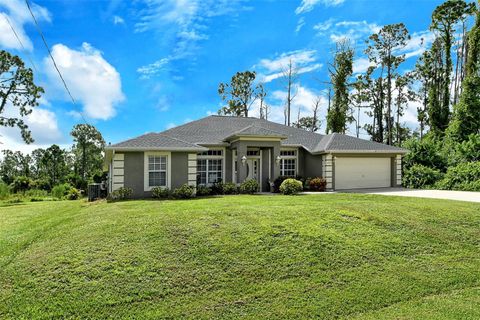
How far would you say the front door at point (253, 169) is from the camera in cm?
1952

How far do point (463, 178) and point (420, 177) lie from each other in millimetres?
2544

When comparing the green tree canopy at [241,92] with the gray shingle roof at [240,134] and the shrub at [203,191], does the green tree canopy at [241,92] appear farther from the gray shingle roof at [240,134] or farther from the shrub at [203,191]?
the shrub at [203,191]

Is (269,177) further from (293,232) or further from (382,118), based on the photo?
(382,118)

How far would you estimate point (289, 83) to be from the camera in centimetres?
3841

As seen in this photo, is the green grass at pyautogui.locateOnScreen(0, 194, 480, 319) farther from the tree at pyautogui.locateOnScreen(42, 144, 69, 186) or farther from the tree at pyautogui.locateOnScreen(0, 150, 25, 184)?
the tree at pyautogui.locateOnScreen(0, 150, 25, 184)

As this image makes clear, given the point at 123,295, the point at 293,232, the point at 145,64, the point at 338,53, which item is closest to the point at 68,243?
the point at 123,295

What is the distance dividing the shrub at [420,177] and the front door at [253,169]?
1055 centimetres

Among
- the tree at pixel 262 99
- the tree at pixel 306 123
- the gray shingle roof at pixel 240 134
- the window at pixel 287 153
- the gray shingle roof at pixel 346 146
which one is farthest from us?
the tree at pixel 306 123

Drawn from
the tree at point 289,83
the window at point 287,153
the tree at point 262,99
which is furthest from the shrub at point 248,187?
the tree at point 262,99

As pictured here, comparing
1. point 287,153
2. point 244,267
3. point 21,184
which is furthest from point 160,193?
point 21,184

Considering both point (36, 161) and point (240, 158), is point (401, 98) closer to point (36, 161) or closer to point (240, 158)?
point (240, 158)

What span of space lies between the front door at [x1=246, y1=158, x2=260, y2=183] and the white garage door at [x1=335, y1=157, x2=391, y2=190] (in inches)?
196

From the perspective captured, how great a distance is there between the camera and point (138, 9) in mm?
12594

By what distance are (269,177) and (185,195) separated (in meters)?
6.05
